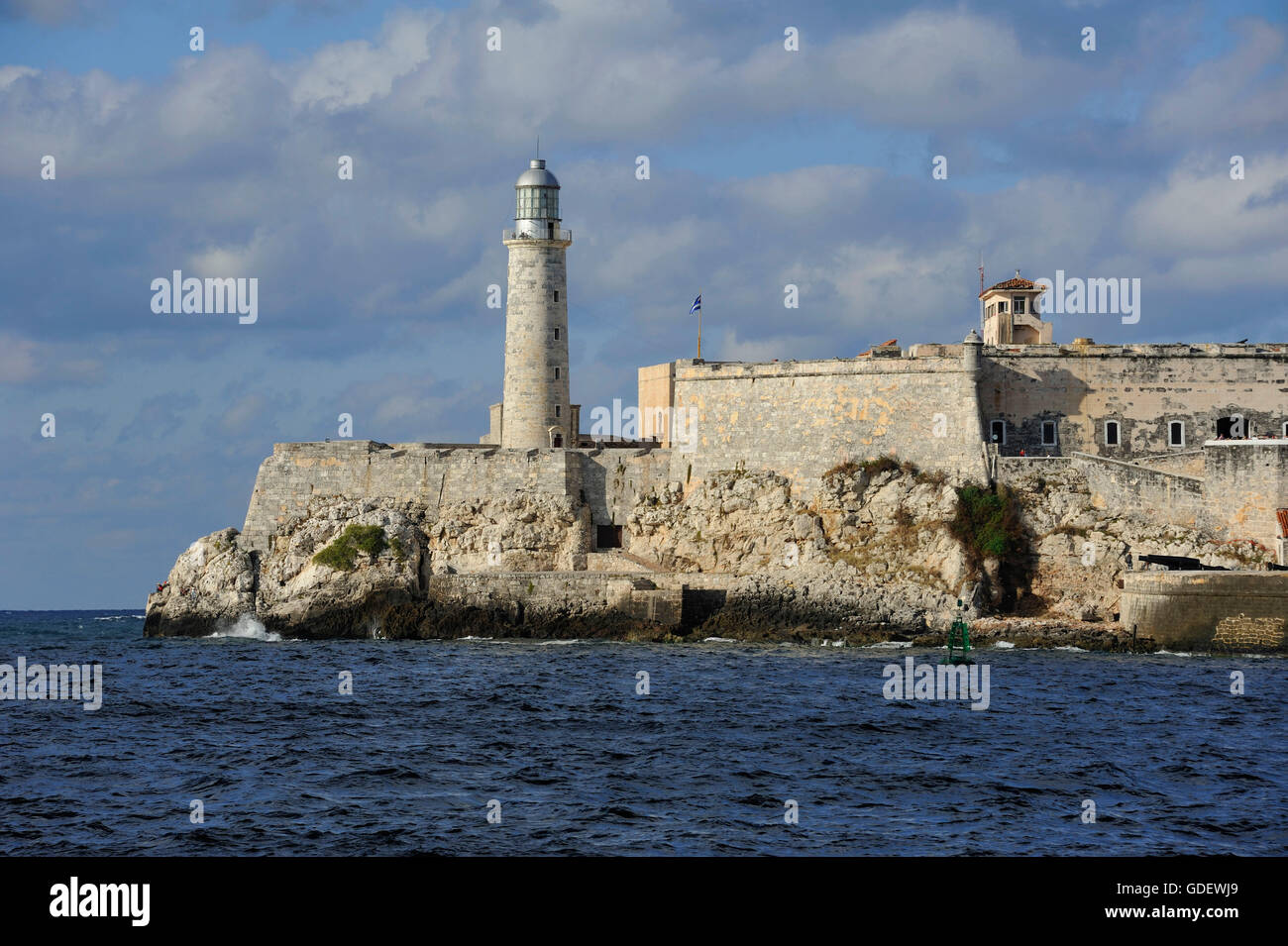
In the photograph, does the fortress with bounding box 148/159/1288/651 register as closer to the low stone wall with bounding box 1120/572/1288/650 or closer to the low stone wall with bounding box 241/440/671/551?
the low stone wall with bounding box 241/440/671/551

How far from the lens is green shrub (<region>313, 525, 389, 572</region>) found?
128 ft

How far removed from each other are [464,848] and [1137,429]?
99.1ft

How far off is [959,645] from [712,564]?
8.24 metres

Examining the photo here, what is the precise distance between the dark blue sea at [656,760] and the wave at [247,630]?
8677 mm

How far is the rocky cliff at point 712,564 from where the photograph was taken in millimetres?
34875

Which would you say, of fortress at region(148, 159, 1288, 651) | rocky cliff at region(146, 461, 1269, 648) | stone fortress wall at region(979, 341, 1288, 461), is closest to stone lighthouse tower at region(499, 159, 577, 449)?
fortress at region(148, 159, 1288, 651)

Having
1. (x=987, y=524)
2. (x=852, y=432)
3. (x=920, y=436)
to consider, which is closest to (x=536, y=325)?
(x=852, y=432)

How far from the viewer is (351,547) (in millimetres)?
Answer: 39375

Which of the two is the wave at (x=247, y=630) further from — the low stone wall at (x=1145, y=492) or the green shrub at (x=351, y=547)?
the low stone wall at (x=1145, y=492)

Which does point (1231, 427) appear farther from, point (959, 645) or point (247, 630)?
point (247, 630)

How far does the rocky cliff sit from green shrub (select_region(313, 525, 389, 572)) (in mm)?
42

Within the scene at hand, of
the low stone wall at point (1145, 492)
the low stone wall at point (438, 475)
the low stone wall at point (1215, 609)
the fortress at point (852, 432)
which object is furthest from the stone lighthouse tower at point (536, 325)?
the low stone wall at point (1215, 609)
